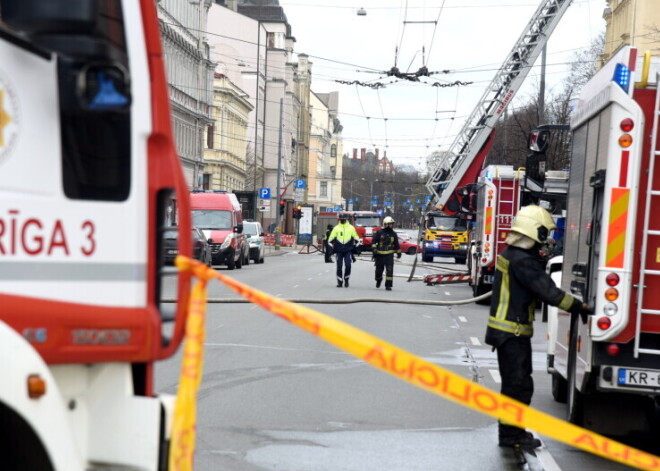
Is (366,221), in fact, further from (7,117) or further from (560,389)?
(7,117)

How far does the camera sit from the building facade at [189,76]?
58.1 metres

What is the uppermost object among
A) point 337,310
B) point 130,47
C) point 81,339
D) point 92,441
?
point 130,47

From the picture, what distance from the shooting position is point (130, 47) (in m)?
4.19

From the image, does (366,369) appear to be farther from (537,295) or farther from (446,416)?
(537,295)

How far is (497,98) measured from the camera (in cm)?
3231

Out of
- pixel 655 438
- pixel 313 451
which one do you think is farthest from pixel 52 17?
pixel 655 438

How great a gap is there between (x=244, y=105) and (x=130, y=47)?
83693mm

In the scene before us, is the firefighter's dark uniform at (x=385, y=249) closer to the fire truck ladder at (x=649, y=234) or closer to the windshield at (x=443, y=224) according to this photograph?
the fire truck ladder at (x=649, y=234)

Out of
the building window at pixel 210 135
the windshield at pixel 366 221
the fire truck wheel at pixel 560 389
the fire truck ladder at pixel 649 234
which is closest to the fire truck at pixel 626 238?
the fire truck ladder at pixel 649 234

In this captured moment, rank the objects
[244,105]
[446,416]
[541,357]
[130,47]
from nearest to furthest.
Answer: [130,47] < [446,416] < [541,357] < [244,105]

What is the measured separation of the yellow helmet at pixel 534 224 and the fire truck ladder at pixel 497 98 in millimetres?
23490

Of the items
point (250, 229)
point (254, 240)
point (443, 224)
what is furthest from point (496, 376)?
point (443, 224)

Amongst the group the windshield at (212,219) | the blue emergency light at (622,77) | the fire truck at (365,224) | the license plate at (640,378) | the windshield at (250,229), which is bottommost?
the fire truck at (365,224)

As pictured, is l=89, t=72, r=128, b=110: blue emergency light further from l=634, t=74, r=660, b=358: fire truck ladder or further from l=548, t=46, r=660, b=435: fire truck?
l=634, t=74, r=660, b=358: fire truck ladder
